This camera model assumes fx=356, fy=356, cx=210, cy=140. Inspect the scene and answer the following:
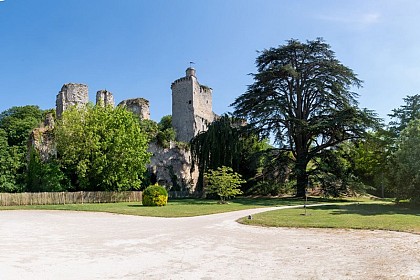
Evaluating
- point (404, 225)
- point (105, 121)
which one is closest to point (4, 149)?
point (105, 121)

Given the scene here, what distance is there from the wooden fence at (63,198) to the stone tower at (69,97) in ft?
38.2

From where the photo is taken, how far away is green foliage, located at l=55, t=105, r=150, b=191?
94.4ft

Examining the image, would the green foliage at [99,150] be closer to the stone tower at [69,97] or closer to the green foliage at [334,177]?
the stone tower at [69,97]

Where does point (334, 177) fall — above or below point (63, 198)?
above

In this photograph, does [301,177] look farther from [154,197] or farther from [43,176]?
[43,176]

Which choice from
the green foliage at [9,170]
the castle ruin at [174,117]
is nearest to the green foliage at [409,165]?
the castle ruin at [174,117]

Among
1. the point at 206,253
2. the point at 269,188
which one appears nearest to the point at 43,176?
the point at 269,188

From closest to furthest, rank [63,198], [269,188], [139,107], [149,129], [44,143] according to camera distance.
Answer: [63,198]
[44,143]
[269,188]
[149,129]
[139,107]

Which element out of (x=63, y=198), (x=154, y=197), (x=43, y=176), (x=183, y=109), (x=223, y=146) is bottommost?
(x=63, y=198)

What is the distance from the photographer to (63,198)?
25.9 m

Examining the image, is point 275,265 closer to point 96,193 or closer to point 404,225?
point 404,225

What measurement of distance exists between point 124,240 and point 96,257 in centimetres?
223

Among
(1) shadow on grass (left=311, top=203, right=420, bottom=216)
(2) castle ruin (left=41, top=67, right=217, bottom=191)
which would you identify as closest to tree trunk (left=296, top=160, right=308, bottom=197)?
(1) shadow on grass (left=311, top=203, right=420, bottom=216)

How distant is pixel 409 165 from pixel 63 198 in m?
22.7
